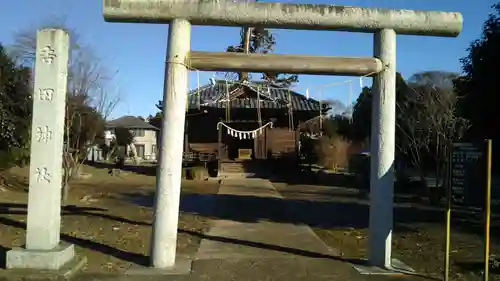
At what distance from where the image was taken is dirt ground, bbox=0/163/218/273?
8547mm

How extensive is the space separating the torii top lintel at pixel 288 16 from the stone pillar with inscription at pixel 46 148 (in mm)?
1032

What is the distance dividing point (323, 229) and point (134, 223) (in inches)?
177

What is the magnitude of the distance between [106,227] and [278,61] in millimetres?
5779

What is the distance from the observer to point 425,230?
1201 centimetres

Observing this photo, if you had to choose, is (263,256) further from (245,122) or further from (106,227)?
(245,122)

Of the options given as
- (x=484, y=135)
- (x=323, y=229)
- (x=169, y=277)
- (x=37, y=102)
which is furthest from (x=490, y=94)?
(x=37, y=102)

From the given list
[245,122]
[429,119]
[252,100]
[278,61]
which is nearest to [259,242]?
[278,61]

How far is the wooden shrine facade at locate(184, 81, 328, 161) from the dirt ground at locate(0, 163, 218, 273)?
960 centimetres

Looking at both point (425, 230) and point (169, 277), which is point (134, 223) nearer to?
point (169, 277)

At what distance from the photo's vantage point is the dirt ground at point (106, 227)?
8.55 meters

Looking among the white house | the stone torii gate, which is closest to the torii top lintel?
the stone torii gate

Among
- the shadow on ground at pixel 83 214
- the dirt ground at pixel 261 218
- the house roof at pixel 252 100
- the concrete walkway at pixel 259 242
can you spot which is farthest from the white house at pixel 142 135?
the concrete walkway at pixel 259 242

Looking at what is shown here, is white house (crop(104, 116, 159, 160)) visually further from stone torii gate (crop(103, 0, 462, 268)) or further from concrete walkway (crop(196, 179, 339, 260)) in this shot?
stone torii gate (crop(103, 0, 462, 268))

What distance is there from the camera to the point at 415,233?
11.6 m
